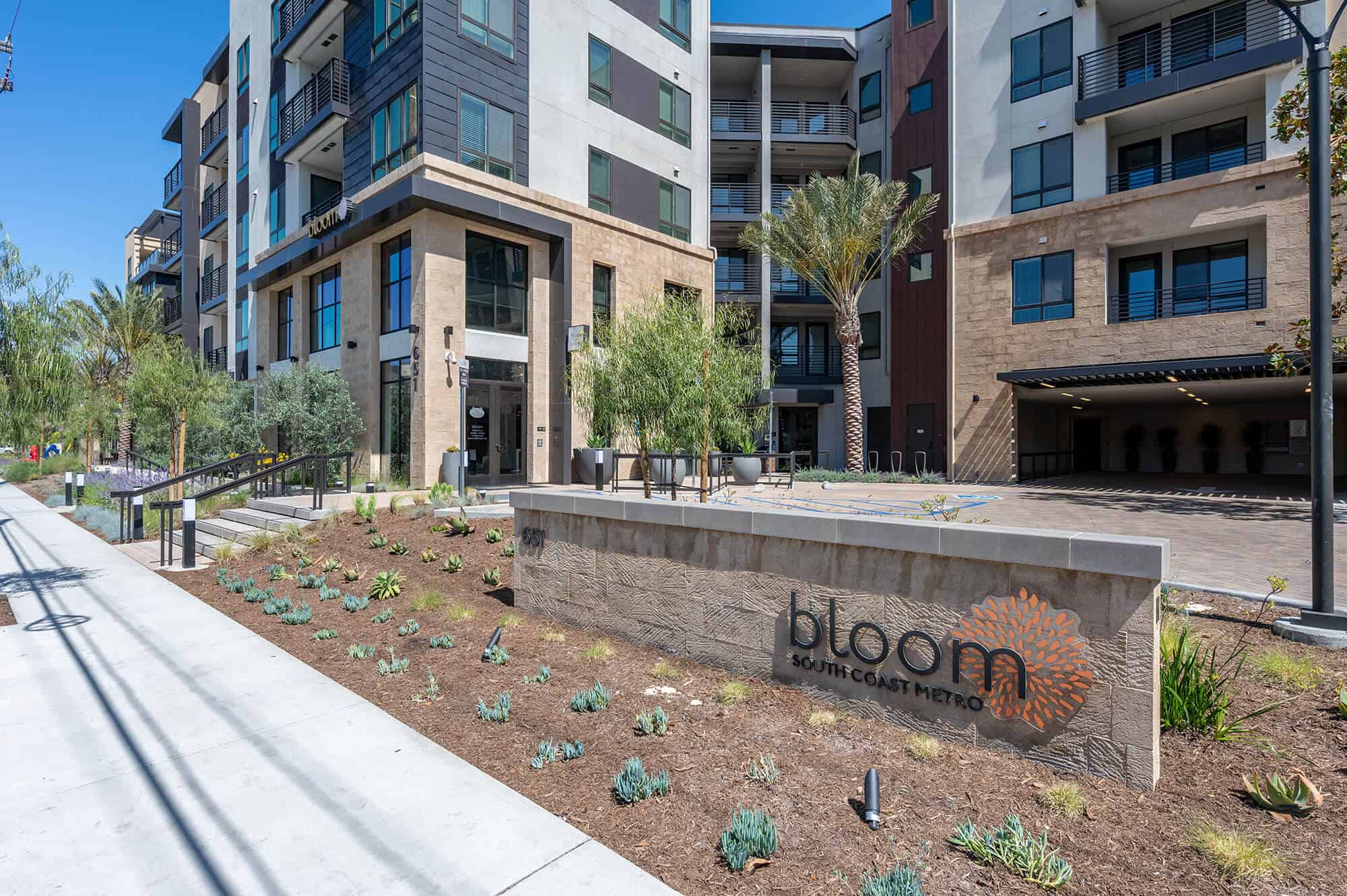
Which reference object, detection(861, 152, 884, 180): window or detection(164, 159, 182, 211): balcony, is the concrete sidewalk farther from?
detection(164, 159, 182, 211): balcony

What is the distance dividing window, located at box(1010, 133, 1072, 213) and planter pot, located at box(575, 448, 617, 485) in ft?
54.2

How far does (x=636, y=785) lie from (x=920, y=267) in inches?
1008

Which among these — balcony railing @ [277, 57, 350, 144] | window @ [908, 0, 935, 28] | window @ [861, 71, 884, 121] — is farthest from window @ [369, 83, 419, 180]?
window @ [861, 71, 884, 121]

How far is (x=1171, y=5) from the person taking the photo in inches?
808

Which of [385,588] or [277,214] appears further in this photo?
[277,214]

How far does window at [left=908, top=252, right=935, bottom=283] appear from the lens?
25000 mm

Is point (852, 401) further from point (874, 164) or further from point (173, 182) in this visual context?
point (173, 182)

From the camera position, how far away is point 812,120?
29.5 meters

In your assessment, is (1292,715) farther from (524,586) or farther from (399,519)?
(399,519)

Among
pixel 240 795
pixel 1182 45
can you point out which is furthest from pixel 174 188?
pixel 1182 45

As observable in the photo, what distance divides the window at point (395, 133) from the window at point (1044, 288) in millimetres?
19490

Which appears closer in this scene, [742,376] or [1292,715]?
[1292,715]

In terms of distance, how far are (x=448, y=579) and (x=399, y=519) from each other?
4.01 metres

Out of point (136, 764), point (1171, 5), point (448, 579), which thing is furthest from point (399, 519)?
point (1171, 5)
